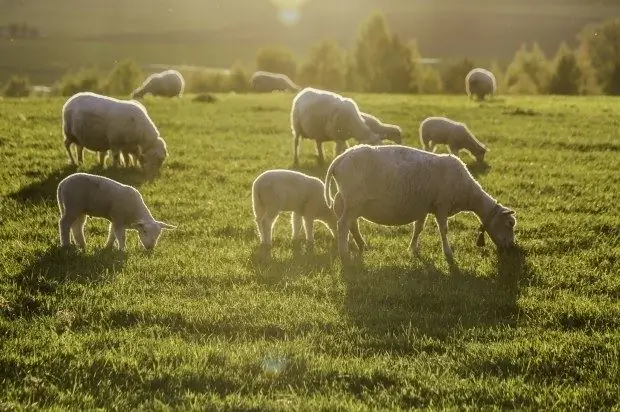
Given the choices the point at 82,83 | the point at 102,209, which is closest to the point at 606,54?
the point at 82,83

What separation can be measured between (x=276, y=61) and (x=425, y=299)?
3057 inches

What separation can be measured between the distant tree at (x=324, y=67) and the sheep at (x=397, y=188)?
69.4 metres

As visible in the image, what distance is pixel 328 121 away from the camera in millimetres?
18672

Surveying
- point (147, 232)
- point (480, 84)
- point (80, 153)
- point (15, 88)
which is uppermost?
point (147, 232)

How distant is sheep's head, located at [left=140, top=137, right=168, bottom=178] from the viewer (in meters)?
17.4

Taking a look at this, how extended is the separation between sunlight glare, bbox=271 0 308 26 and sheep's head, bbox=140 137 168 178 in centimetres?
16665

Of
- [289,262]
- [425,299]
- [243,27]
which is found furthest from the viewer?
[243,27]

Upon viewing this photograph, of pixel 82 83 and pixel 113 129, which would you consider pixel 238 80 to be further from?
pixel 113 129

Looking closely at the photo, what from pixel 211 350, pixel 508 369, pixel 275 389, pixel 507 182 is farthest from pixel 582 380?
pixel 507 182

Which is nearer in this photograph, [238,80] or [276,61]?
[238,80]

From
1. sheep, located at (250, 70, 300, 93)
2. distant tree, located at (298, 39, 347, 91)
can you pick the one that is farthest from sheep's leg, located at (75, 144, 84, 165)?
distant tree, located at (298, 39, 347, 91)

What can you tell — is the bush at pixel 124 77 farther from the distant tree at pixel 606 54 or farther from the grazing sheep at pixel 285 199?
the grazing sheep at pixel 285 199

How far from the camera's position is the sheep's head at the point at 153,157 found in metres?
17.4

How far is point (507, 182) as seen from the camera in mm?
17422
